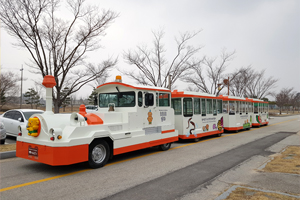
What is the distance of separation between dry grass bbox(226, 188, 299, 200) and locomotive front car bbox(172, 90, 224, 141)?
21.4 feet

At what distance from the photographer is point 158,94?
342 inches

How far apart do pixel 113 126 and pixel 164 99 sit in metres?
2.90

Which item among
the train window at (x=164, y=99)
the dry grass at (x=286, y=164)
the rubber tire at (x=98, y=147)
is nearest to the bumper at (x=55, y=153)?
the rubber tire at (x=98, y=147)

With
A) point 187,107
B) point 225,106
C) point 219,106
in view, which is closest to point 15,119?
point 187,107

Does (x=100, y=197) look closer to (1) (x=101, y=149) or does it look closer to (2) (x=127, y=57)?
(1) (x=101, y=149)

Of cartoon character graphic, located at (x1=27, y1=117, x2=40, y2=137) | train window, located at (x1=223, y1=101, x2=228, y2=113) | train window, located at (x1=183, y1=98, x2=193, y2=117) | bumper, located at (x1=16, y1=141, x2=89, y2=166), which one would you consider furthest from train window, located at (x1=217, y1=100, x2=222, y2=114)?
cartoon character graphic, located at (x1=27, y1=117, x2=40, y2=137)

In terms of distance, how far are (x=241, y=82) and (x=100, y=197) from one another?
33217mm

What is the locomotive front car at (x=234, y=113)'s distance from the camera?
15688 millimetres

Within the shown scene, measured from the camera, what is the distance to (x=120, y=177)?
5430mm

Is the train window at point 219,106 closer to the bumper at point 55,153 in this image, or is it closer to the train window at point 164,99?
the train window at point 164,99

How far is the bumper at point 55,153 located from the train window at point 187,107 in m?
6.28

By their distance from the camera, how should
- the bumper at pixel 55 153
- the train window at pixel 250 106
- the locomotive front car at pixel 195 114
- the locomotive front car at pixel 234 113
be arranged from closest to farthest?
the bumper at pixel 55 153, the locomotive front car at pixel 195 114, the locomotive front car at pixel 234 113, the train window at pixel 250 106

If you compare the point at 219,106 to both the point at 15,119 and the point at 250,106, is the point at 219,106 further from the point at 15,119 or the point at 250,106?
the point at 15,119

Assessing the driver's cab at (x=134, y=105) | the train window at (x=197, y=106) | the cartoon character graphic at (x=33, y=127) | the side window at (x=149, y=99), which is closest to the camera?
the cartoon character graphic at (x=33, y=127)
